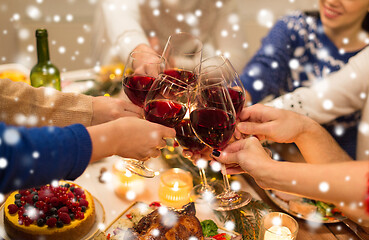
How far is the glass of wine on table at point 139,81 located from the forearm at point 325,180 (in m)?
0.41

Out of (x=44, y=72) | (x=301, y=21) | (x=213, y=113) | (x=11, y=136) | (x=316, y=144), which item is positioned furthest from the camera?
(x=301, y=21)

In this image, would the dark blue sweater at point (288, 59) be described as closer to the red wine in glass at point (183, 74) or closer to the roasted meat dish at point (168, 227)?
the red wine in glass at point (183, 74)

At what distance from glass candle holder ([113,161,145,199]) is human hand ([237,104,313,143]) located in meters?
0.43

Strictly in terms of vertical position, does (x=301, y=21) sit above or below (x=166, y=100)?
above

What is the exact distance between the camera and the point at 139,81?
4.10 feet

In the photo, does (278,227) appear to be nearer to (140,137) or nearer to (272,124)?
(272,124)

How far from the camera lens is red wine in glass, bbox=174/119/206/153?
1.20 m

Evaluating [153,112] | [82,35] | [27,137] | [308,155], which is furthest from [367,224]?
[82,35]

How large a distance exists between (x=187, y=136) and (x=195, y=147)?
54 millimetres

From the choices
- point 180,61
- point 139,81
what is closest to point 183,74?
point 180,61

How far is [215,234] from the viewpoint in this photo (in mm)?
1165

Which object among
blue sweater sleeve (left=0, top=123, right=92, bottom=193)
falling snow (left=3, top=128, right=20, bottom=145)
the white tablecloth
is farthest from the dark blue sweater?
falling snow (left=3, top=128, right=20, bottom=145)

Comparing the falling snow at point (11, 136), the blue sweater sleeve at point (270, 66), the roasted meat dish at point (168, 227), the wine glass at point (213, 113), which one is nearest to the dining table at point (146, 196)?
the roasted meat dish at point (168, 227)

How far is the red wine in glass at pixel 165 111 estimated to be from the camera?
1.13 metres
